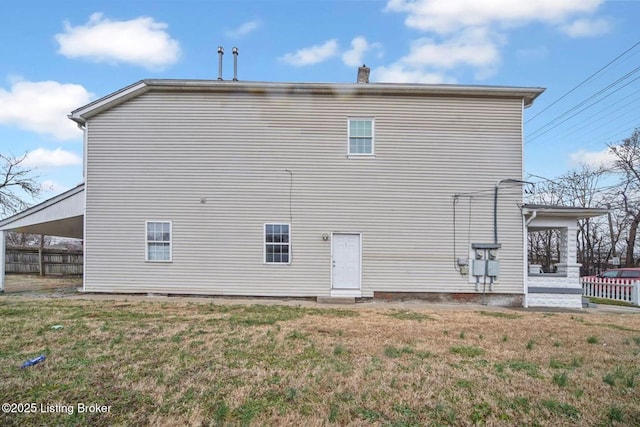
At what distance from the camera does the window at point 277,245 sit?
12.0 metres

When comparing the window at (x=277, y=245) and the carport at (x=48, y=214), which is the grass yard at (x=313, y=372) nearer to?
the window at (x=277, y=245)

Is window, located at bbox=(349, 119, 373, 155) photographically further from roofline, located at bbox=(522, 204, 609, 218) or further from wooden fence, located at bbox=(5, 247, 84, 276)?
wooden fence, located at bbox=(5, 247, 84, 276)

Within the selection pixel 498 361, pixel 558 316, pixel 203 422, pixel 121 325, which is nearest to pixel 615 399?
pixel 498 361

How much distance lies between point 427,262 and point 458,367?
7.05m

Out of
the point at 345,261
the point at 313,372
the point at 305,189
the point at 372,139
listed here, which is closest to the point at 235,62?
the point at 305,189

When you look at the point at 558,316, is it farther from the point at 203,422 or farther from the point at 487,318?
the point at 203,422

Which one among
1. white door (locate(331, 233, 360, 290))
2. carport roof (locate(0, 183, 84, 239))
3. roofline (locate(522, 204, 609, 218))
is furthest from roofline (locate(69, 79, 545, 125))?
white door (locate(331, 233, 360, 290))

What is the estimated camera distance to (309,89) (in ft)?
39.7

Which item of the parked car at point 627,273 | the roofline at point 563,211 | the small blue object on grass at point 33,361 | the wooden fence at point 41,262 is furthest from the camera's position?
the wooden fence at point 41,262

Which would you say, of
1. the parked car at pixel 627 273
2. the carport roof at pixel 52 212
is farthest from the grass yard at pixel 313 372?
the parked car at pixel 627 273

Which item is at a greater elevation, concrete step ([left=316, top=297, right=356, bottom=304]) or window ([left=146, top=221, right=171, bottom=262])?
window ([left=146, top=221, right=171, bottom=262])

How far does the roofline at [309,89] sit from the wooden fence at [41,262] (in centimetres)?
1225

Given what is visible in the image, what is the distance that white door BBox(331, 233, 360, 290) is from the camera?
39.1 ft

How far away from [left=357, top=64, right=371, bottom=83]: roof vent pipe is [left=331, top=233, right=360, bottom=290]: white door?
16.3 feet
